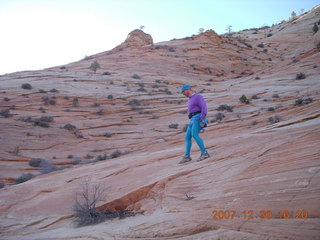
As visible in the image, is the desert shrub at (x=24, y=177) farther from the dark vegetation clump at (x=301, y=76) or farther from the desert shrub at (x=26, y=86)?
the dark vegetation clump at (x=301, y=76)

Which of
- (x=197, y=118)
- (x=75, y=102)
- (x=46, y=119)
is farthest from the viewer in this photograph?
(x=75, y=102)

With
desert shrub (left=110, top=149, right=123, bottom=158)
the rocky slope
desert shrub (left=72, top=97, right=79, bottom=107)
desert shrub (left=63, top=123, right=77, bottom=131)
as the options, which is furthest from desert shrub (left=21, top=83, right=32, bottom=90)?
desert shrub (left=110, top=149, right=123, bottom=158)

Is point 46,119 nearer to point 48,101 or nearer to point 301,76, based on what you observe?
point 48,101

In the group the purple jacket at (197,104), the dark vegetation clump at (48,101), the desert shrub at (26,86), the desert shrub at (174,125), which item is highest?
the desert shrub at (26,86)

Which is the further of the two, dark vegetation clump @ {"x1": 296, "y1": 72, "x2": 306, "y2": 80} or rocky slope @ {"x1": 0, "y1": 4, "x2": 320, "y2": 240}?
dark vegetation clump @ {"x1": 296, "y1": 72, "x2": 306, "y2": 80}

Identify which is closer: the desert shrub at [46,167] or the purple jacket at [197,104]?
the purple jacket at [197,104]

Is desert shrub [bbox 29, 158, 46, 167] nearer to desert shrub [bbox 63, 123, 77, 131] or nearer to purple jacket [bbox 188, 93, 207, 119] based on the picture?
desert shrub [bbox 63, 123, 77, 131]

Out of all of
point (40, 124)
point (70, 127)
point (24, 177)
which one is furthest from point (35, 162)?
point (40, 124)

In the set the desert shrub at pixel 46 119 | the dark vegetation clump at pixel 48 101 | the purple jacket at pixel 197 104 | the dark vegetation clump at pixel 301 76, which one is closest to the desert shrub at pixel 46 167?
the desert shrub at pixel 46 119

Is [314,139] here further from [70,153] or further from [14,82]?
[14,82]

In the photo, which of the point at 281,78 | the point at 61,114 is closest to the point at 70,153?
the point at 61,114

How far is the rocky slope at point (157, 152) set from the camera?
3.37 metres

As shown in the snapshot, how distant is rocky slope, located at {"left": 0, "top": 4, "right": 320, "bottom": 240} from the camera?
11.1ft

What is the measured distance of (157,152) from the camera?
344 inches
